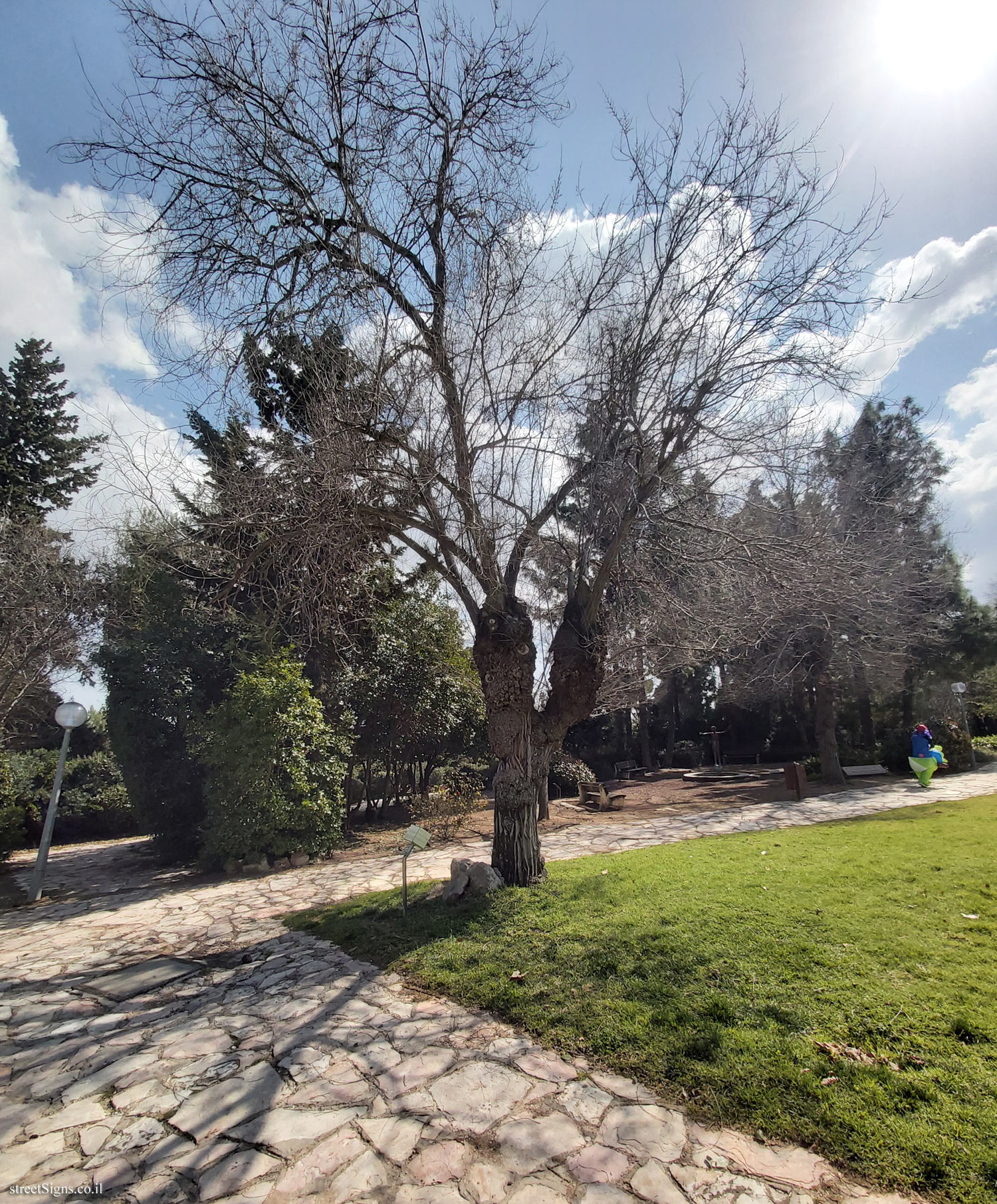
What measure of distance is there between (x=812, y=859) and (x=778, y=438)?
15.1 feet

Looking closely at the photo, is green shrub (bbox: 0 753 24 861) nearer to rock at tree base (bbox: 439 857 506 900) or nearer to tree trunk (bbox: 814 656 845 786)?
rock at tree base (bbox: 439 857 506 900)

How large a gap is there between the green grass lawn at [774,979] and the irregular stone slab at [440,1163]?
0.96 m

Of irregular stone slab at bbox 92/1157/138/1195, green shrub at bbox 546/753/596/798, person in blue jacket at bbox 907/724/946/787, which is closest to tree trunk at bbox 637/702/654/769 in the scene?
green shrub at bbox 546/753/596/798

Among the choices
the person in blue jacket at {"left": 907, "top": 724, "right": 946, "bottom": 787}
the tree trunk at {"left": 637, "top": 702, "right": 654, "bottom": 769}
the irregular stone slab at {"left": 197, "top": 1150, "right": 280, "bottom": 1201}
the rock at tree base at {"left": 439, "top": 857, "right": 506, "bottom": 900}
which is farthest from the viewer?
the tree trunk at {"left": 637, "top": 702, "right": 654, "bottom": 769}

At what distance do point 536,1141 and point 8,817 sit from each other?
13350 mm

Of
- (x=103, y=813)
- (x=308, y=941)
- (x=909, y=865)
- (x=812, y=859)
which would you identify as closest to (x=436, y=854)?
(x=308, y=941)

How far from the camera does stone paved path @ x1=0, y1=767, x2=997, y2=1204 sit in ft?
8.13

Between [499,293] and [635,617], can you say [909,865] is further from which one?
[499,293]

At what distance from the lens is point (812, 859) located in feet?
22.4

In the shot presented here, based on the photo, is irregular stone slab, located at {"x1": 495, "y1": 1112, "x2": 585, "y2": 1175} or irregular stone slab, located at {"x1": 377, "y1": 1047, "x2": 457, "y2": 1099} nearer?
irregular stone slab, located at {"x1": 495, "y1": 1112, "x2": 585, "y2": 1175}

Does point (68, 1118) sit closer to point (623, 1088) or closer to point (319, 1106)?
point (319, 1106)

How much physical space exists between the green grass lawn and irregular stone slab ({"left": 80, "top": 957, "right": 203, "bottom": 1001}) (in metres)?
1.26

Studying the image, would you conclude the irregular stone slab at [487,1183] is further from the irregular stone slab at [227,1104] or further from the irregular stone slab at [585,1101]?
the irregular stone slab at [227,1104]

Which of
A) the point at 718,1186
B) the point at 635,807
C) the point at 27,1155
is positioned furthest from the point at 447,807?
the point at 718,1186
